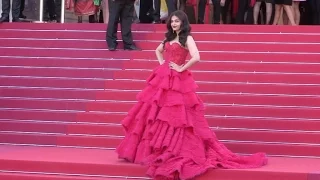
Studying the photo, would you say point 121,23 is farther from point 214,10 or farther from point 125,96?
point 214,10

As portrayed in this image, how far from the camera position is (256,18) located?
14.6 metres

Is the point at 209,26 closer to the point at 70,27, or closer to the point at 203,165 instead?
the point at 70,27

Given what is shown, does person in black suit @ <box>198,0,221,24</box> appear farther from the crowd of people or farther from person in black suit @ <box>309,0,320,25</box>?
person in black suit @ <box>309,0,320,25</box>

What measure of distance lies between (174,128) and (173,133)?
6 cm

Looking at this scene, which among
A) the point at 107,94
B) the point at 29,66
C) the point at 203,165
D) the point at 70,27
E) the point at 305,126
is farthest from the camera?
the point at 70,27

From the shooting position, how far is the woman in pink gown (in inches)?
323

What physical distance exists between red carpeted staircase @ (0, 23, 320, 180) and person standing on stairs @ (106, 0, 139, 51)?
0.21m

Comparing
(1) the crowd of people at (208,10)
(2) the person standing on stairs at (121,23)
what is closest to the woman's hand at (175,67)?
(2) the person standing on stairs at (121,23)

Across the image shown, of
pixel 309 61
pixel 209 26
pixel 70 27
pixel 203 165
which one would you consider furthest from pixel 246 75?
pixel 70 27

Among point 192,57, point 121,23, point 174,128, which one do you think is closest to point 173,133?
point 174,128

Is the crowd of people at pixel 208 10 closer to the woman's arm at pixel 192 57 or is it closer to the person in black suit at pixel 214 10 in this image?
the person in black suit at pixel 214 10

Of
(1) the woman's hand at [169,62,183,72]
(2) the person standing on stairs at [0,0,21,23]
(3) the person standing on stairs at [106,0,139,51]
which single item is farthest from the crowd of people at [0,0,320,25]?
(1) the woman's hand at [169,62,183,72]

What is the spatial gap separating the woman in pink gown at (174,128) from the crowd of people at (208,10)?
15.5ft

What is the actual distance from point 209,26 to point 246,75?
1968 millimetres
